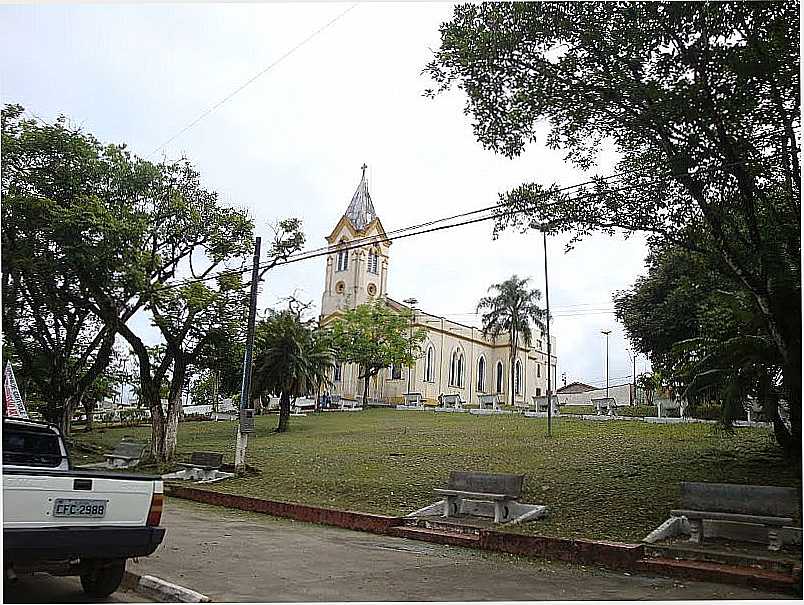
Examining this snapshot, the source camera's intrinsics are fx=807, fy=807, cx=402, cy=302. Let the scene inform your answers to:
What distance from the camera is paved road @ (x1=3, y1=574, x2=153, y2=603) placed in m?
5.74

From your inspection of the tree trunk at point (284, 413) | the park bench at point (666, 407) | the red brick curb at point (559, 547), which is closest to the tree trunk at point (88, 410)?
the tree trunk at point (284, 413)

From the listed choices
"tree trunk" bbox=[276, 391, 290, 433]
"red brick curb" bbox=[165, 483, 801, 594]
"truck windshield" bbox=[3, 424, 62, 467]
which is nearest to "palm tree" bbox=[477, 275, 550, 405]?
"tree trunk" bbox=[276, 391, 290, 433]

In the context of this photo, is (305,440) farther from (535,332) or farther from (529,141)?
(535,332)

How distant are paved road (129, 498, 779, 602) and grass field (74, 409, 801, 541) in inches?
55.6

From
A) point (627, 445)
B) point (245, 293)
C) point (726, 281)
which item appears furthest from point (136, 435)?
point (726, 281)

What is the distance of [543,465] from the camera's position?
13.3 m

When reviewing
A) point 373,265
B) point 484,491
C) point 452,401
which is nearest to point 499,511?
point 484,491

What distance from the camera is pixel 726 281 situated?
41.3 ft

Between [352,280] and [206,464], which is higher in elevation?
[352,280]

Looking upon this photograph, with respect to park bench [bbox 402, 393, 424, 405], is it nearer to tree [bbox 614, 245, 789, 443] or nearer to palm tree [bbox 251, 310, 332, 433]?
palm tree [bbox 251, 310, 332, 433]

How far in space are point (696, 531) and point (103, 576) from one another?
A: 5557 millimetres

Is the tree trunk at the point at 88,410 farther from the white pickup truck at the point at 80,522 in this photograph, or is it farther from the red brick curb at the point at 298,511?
the white pickup truck at the point at 80,522

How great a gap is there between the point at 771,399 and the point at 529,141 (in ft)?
16.3

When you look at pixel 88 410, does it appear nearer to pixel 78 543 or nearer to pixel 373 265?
pixel 373 265
